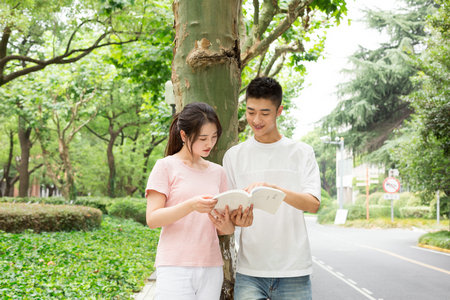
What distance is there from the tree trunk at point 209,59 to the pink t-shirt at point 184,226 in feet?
2.42

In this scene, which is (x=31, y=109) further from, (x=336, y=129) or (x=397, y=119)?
(x=397, y=119)

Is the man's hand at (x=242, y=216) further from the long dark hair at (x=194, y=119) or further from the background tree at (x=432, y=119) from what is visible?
the background tree at (x=432, y=119)

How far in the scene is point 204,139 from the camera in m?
2.80

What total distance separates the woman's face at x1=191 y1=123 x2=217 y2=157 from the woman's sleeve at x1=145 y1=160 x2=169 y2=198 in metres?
0.22

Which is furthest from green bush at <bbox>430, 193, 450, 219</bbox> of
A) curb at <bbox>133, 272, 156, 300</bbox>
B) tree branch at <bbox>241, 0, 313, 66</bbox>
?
tree branch at <bbox>241, 0, 313, 66</bbox>

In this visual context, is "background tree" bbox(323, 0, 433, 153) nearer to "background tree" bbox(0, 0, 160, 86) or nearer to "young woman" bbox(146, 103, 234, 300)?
"background tree" bbox(0, 0, 160, 86)

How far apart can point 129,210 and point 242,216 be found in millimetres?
21605

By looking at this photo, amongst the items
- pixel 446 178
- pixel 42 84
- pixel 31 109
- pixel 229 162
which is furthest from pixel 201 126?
pixel 31 109

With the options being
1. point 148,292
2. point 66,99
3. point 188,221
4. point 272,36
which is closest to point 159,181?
point 188,221

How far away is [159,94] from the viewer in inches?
563

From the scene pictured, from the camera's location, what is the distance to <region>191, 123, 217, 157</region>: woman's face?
2797 millimetres

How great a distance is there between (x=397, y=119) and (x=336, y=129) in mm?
5030

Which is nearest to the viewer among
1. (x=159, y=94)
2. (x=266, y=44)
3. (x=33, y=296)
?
(x=33, y=296)

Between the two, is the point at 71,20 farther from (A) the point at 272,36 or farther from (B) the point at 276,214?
(B) the point at 276,214
